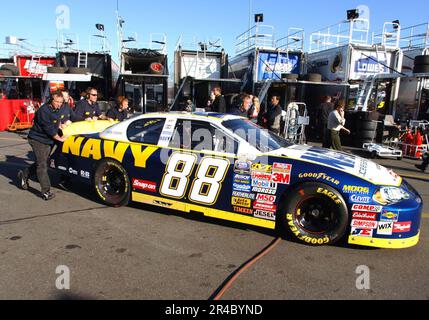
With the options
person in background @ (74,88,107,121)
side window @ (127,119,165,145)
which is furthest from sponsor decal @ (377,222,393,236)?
person in background @ (74,88,107,121)

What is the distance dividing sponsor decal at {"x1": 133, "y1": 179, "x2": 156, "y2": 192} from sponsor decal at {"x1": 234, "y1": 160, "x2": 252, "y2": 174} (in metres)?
1.23

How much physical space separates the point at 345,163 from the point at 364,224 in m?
0.76

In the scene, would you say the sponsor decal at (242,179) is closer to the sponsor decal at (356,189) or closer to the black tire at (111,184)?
the sponsor decal at (356,189)

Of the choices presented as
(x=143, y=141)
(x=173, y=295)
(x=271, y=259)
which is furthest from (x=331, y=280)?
(x=143, y=141)

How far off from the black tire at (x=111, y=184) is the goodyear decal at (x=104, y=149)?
13 centimetres

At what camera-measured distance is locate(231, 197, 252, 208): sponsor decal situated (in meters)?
3.98

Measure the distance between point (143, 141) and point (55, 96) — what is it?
1663 millimetres

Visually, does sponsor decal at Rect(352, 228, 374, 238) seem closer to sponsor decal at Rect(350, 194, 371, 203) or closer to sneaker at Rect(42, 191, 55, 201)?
sponsor decal at Rect(350, 194, 371, 203)

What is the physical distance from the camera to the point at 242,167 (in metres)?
4.01

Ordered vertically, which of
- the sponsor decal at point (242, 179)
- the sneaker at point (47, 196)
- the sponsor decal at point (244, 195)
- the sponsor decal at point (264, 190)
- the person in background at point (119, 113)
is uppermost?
the person in background at point (119, 113)

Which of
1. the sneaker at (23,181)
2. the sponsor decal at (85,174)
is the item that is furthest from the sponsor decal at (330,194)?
the sneaker at (23,181)

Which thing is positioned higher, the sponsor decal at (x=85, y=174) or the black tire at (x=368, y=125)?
the black tire at (x=368, y=125)

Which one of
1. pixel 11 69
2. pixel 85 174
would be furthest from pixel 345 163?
pixel 11 69

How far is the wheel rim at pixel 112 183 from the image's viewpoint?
16.4 feet
